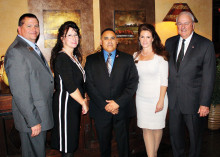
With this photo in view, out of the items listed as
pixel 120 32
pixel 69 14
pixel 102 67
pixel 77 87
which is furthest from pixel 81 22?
pixel 77 87

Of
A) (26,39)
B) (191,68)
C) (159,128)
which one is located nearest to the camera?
(26,39)

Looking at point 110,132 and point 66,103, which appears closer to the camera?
point 66,103

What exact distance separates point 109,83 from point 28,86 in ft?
2.65

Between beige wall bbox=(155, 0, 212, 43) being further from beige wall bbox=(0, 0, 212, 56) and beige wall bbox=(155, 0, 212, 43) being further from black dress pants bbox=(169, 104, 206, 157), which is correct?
black dress pants bbox=(169, 104, 206, 157)

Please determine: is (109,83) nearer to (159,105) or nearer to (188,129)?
(159,105)

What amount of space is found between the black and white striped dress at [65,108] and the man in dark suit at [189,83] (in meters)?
1.08

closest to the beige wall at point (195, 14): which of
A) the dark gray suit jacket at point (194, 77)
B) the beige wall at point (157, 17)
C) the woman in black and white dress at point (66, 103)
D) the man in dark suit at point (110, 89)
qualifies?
the beige wall at point (157, 17)

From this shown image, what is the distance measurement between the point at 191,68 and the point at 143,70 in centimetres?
49

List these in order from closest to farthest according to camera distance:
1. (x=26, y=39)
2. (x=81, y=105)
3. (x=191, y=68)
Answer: (x=26, y=39), (x=81, y=105), (x=191, y=68)

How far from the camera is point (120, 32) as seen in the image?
4.00m

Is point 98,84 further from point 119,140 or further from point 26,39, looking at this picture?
point 26,39

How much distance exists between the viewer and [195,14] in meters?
4.52

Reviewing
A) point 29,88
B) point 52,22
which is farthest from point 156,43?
point 52,22

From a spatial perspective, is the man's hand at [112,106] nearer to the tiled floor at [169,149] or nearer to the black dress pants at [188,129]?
the black dress pants at [188,129]
